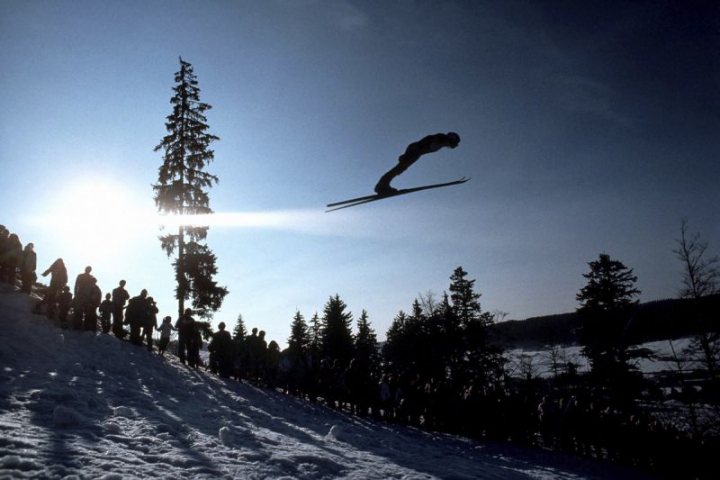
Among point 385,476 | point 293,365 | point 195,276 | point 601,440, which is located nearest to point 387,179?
point 385,476

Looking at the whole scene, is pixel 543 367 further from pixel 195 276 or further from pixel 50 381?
pixel 50 381

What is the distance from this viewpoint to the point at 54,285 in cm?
1271

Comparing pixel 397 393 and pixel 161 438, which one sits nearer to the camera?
pixel 161 438

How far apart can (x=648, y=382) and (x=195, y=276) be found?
28.6 m

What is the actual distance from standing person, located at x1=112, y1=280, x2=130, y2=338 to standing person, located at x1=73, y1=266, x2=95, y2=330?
946 mm

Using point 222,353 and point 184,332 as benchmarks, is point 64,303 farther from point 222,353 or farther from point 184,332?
point 222,353

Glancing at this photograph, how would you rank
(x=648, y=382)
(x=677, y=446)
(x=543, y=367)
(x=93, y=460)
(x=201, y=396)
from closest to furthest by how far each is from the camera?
(x=93, y=460) → (x=201, y=396) → (x=677, y=446) → (x=648, y=382) → (x=543, y=367)

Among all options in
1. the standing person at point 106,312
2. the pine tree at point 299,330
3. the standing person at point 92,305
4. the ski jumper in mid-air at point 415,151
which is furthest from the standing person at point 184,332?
the pine tree at point 299,330

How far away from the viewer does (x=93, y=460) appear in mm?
4113

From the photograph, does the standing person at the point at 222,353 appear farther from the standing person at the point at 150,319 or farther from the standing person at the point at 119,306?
the standing person at the point at 119,306

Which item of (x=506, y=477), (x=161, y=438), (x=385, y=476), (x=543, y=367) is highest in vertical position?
(x=161, y=438)

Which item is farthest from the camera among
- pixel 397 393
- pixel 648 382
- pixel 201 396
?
pixel 648 382

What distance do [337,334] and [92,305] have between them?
23.1 meters

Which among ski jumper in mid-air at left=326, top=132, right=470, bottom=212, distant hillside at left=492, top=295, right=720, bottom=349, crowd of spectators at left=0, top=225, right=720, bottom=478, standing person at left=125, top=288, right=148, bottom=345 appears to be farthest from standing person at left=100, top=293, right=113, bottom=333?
distant hillside at left=492, top=295, right=720, bottom=349
